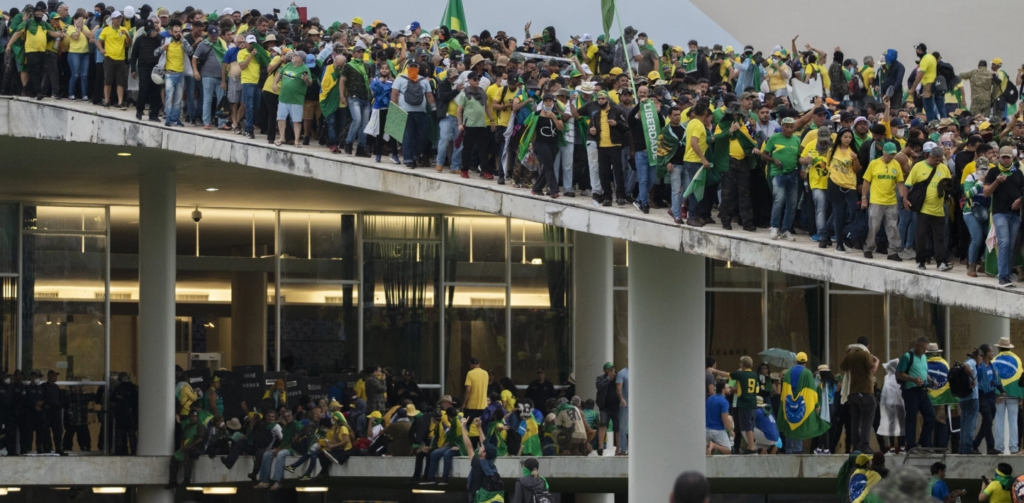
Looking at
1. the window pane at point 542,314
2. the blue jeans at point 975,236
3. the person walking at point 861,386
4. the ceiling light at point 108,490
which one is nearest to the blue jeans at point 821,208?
the blue jeans at point 975,236

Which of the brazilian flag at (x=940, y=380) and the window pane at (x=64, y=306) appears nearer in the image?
the brazilian flag at (x=940, y=380)

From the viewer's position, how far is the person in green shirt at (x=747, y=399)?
17.7 m

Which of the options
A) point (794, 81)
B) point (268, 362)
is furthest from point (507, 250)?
point (794, 81)

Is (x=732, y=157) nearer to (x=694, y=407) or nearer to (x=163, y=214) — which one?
(x=694, y=407)

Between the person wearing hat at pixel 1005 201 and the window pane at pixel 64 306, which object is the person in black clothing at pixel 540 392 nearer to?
the window pane at pixel 64 306

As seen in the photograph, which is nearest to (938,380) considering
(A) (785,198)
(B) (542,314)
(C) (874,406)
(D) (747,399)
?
(C) (874,406)

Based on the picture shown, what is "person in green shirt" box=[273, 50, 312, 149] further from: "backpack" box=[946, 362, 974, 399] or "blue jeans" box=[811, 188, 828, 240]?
"backpack" box=[946, 362, 974, 399]

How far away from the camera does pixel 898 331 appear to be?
83.0 ft

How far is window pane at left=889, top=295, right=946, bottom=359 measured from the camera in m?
25.3

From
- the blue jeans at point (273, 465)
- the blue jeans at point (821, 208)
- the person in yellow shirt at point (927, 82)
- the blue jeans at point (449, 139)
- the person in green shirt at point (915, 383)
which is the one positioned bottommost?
the blue jeans at point (273, 465)

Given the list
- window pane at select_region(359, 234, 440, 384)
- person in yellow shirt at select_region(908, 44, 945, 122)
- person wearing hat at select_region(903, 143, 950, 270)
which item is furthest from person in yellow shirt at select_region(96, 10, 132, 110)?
person in yellow shirt at select_region(908, 44, 945, 122)

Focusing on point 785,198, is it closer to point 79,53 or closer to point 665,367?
point 665,367

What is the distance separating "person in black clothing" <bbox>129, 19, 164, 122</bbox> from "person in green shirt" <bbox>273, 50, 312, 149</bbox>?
1.61m

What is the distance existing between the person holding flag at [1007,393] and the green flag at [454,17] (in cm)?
1230
